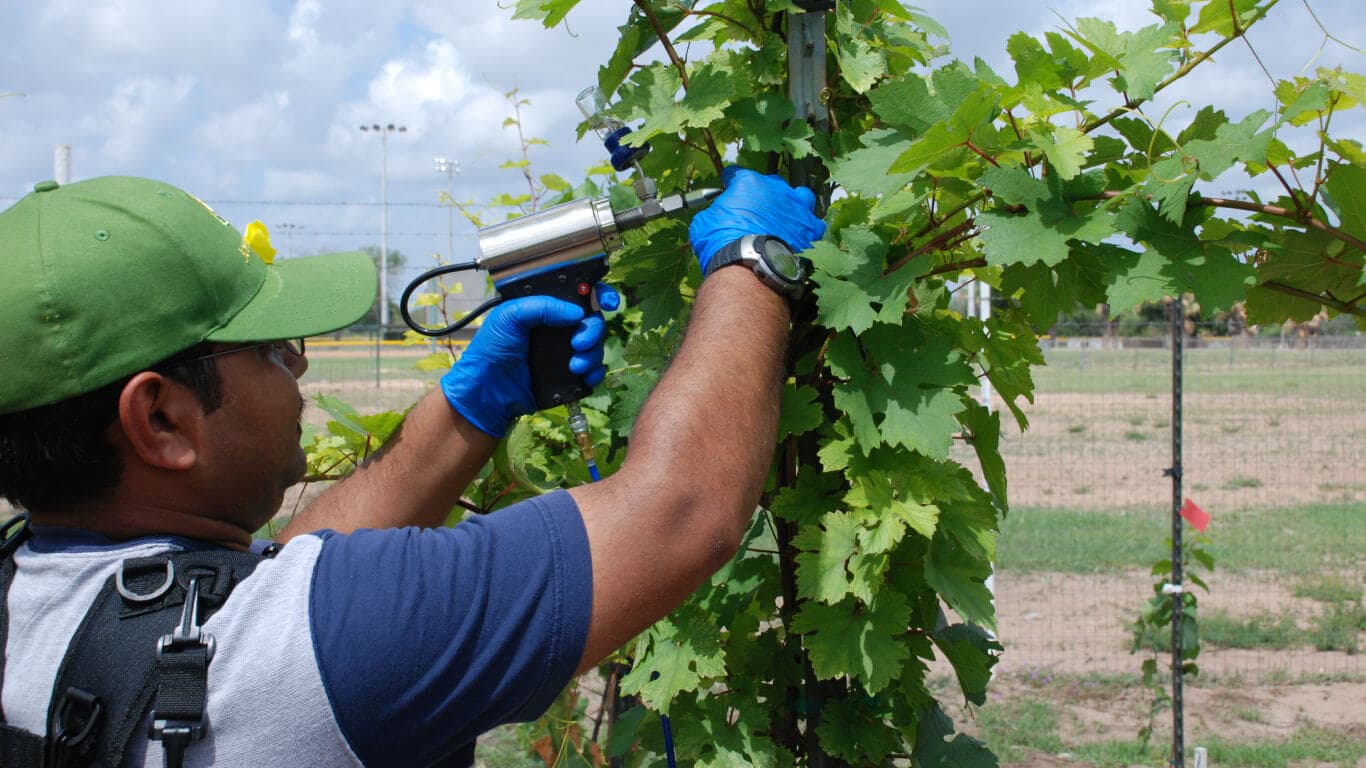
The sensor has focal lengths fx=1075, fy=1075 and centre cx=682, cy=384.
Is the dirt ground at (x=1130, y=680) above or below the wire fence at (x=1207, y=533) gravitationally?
below

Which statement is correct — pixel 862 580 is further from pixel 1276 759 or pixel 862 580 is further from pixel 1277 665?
pixel 1277 665

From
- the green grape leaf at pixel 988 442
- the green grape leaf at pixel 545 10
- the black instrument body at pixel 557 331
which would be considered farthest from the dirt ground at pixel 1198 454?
the green grape leaf at pixel 545 10

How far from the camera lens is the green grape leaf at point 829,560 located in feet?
5.47

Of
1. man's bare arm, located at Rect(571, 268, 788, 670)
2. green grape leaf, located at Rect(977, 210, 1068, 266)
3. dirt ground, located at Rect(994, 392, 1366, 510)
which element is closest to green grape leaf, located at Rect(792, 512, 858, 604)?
man's bare arm, located at Rect(571, 268, 788, 670)

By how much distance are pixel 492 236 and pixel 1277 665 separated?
5.87 meters

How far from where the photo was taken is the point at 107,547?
4.44 feet

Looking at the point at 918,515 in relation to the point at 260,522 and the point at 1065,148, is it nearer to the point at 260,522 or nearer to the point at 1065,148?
the point at 1065,148

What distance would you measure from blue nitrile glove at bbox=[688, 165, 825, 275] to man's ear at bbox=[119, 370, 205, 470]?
76 cm

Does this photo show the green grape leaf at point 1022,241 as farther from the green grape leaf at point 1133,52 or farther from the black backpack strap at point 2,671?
the black backpack strap at point 2,671

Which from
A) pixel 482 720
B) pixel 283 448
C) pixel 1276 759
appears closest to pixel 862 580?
pixel 482 720

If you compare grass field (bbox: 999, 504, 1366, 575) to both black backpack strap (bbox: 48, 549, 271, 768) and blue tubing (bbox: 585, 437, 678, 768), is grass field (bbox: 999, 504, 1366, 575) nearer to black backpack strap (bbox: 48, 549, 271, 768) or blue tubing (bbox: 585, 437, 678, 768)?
blue tubing (bbox: 585, 437, 678, 768)

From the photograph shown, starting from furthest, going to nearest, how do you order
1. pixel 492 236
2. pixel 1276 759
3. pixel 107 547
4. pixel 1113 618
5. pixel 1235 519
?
1. pixel 1235 519
2. pixel 1113 618
3. pixel 1276 759
4. pixel 492 236
5. pixel 107 547

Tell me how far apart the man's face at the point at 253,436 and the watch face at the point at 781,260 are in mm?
725

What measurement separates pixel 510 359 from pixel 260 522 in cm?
54
